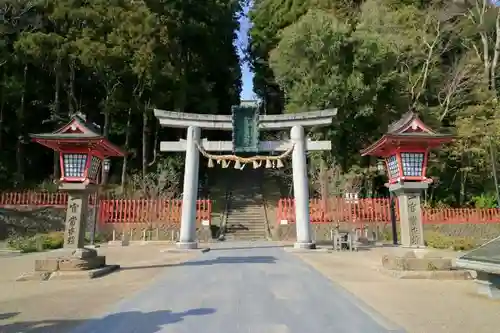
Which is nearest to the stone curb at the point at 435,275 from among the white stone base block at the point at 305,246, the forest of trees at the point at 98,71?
the white stone base block at the point at 305,246

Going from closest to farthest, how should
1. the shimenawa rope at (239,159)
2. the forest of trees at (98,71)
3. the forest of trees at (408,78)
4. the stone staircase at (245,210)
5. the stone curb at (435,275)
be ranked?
the stone curb at (435,275) < the shimenawa rope at (239,159) < the forest of trees at (408,78) < the stone staircase at (245,210) < the forest of trees at (98,71)

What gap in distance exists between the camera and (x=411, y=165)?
9305mm

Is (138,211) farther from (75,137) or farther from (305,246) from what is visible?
(75,137)

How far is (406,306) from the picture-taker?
5488 mm

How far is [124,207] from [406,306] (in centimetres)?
1558

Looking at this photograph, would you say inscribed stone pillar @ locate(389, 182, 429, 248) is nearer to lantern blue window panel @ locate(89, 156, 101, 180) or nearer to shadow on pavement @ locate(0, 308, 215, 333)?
shadow on pavement @ locate(0, 308, 215, 333)

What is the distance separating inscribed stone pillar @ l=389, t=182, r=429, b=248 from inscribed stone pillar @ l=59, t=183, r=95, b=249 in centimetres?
739

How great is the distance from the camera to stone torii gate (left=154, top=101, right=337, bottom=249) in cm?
1451

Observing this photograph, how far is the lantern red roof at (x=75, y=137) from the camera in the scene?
873 centimetres

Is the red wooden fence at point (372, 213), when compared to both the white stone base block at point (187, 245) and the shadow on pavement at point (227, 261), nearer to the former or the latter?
the white stone base block at point (187, 245)

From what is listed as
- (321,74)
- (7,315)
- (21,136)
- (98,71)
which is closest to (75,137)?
(7,315)

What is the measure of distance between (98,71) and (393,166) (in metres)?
17.4

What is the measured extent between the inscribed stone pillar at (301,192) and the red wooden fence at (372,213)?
4377mm

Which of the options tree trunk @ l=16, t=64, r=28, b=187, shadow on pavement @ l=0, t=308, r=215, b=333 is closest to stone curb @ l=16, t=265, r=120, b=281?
shadow on pavement @ l=0, t=308, r=215, b=333
